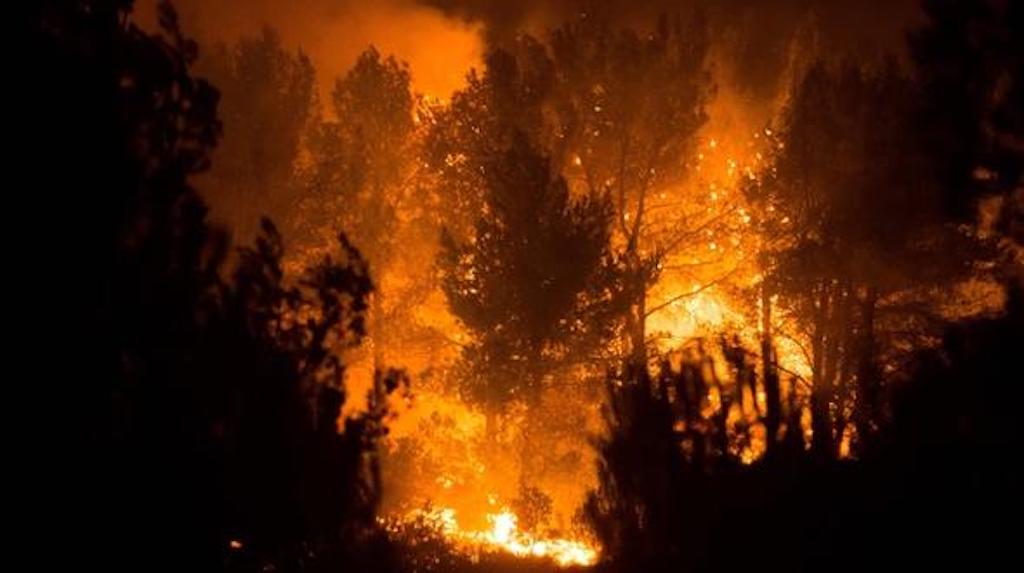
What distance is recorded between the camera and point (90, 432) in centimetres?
431

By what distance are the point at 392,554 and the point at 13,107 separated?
4.22 m

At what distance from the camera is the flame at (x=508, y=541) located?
15938 mm

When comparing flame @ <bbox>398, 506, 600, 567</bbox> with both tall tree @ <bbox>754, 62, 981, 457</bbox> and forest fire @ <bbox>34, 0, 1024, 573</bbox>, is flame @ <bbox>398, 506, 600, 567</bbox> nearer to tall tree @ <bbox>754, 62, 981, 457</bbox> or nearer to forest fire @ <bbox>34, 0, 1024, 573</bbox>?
forest fire @ <bbox>34, 0, 1024, 573</bbox>

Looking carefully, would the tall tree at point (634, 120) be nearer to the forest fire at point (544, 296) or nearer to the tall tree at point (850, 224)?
the forest fire at point (544, 296)

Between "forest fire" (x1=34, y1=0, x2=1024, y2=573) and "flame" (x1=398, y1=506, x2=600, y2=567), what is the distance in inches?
5.5

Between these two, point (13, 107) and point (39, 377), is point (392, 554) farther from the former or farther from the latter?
point (13, 107)

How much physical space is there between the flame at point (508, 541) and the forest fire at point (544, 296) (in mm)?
141

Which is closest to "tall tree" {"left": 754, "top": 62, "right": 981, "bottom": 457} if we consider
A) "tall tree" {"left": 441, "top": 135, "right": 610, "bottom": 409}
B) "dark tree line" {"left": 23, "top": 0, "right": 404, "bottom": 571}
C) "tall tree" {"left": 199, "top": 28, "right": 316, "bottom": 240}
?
"tall tree" {"left": 441, "top": 135, "right": 610, "bottom": 409}

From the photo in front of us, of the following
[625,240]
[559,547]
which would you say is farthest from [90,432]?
[625,240]

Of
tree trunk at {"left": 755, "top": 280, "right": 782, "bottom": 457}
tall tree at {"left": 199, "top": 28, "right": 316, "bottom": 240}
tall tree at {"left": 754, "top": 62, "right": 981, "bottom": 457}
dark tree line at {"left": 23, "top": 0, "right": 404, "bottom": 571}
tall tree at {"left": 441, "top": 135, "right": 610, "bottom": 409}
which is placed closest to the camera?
dark tree line at {"left": 23, "top": 0, "right": 404, "bottom": 571}

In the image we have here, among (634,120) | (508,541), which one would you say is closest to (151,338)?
(508,541)

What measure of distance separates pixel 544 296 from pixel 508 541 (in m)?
4.89

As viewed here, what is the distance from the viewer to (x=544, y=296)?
19.3m

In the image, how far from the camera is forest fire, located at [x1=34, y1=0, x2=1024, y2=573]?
4547mm
